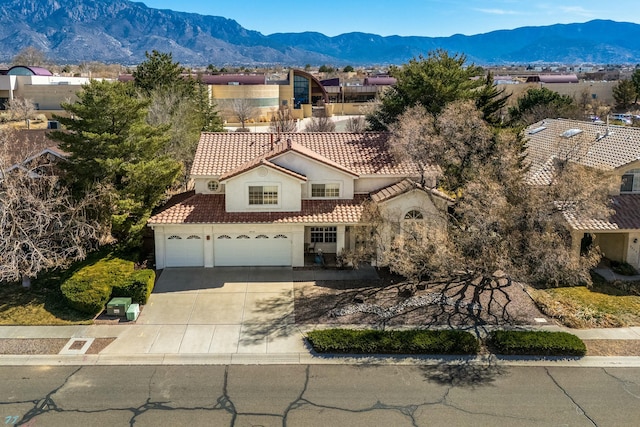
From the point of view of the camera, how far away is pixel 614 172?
2919 cm

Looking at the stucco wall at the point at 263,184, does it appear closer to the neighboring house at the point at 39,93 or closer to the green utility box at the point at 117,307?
the green utility box at the point at 117,307

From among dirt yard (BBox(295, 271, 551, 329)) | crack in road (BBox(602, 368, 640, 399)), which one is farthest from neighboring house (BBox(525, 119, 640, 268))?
crack in road (BBox(602, 368, 640, 399))

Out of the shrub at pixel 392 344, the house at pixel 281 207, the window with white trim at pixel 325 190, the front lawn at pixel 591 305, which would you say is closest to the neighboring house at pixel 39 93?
the house at pixel 281 207

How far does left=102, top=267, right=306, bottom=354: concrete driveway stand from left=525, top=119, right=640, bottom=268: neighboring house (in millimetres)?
14898

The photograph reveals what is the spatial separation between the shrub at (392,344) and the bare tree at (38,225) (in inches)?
477

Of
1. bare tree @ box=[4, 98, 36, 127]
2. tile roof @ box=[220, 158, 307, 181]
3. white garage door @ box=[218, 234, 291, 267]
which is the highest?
bare tree @ box=[4, 98, 36, 127]

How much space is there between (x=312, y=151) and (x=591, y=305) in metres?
16.1

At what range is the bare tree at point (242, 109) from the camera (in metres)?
80.1

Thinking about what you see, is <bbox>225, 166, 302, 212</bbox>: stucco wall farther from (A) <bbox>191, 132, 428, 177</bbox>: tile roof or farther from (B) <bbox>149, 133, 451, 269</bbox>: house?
(A) <bbox>191, 132, 428, 177</bbox>: tile roof

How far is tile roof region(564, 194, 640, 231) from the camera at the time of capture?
27.1 meters

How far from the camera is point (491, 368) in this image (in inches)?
Result: 750

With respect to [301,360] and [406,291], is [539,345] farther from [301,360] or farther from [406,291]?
[301,360]

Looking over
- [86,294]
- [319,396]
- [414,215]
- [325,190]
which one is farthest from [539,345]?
[86,294]

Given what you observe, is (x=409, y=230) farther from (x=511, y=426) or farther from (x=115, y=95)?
(x=115, y=95)
